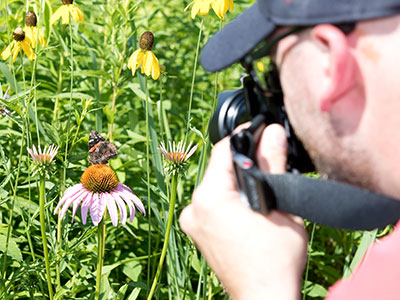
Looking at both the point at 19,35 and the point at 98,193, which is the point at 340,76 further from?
the point at 19,35

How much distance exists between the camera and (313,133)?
35.1 inches

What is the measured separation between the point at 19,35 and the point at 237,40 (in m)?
1.07

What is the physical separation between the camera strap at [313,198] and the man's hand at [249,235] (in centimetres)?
3

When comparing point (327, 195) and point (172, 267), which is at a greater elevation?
point (327, 195)

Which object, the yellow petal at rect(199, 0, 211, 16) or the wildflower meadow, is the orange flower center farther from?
the yellow petal at rect(199, 0, 211, 16)

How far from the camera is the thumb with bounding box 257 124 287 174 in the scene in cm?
93

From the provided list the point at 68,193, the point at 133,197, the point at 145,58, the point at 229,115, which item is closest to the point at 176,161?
the point at 133,197

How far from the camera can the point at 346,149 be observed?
33.9 inches

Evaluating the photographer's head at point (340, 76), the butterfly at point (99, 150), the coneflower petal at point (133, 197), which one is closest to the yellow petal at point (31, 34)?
the butterfly at point (99, 150)

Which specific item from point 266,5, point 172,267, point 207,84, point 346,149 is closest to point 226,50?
point 266,5

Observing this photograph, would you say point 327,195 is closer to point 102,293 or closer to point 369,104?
point 369,104

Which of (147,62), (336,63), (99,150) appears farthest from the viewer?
(147,62)

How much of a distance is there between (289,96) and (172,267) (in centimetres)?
95

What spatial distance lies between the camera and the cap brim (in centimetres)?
5
